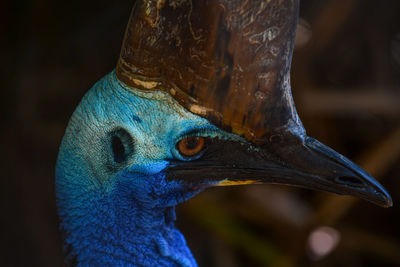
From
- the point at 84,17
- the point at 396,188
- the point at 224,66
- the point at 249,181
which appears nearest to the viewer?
the point at 224,66

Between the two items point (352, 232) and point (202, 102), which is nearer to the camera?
point (202, 102)

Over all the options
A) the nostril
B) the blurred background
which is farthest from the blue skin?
the blurred background

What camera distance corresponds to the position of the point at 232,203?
3.29 meters

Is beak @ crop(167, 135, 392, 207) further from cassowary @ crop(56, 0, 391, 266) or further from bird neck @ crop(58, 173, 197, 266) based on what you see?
bird neck @ crop(58, 173, 197, 266)

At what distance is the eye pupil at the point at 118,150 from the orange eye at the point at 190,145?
0.14m

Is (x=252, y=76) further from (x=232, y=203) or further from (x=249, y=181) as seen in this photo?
(x=232, y=203)

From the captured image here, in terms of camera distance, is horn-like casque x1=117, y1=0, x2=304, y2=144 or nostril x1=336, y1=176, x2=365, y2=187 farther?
nostril x1=336, y1=176, x2=365, y2=187

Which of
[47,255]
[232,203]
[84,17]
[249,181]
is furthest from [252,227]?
[249,181]

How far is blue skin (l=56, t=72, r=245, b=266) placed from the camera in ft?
4.05

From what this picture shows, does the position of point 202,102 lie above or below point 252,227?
below

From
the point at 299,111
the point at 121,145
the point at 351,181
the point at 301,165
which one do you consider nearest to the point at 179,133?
the point at 121,145

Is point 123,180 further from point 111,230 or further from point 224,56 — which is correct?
point 224,56

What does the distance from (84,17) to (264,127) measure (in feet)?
7.44

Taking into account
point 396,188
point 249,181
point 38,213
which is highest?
point 396,188
